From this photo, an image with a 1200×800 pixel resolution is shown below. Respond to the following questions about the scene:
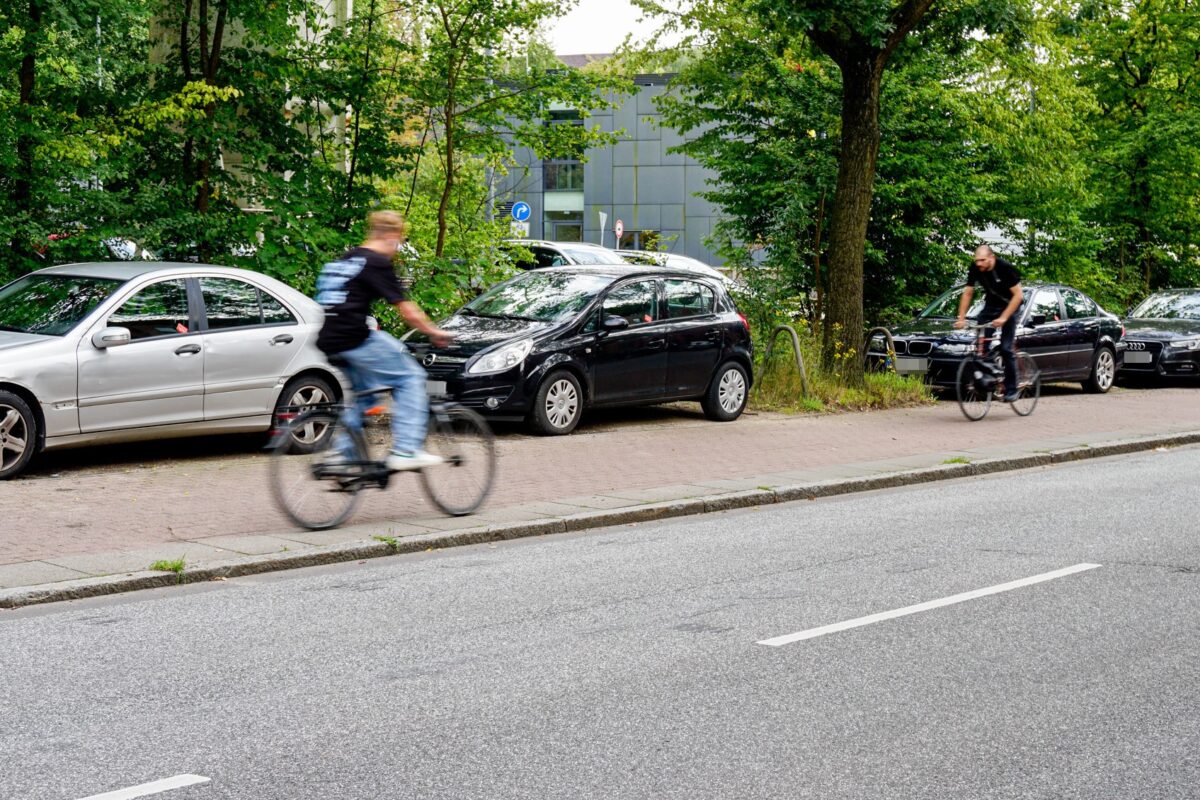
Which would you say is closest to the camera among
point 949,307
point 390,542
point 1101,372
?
point 390,542

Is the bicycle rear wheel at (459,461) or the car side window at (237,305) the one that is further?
the car side window at (237,305)

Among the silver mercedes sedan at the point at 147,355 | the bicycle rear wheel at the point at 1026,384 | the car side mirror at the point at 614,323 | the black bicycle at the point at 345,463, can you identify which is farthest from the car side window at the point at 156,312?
the bicycle rear wheel at the point at 1026,384

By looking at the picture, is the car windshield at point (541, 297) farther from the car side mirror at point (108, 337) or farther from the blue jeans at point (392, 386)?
the blue jeans at point (392, 386)

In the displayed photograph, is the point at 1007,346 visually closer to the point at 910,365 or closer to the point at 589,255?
the point at 910,365

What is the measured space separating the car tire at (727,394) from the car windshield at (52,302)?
6.81 meters

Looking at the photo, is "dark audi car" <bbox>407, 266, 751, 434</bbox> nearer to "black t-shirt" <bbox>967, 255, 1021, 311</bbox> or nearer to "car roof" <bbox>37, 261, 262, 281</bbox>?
"car roof" <bbox>37, 261, 262, 281</bbox>

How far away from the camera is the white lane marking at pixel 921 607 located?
6363mm

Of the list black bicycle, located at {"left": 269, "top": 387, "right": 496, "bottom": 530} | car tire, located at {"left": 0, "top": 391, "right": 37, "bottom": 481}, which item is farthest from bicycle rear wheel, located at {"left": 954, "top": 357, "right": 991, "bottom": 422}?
car tire, located at {"left": 0, "top": 391, "right": 37, "bottom": 481}

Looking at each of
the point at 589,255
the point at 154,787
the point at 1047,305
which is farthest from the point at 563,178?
the point at 154,787

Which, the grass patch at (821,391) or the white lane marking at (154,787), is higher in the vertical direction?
the grass patch at (821,391)

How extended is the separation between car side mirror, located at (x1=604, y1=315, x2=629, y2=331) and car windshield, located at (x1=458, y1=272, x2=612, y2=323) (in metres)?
0.29

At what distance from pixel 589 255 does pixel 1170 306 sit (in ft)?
35.5

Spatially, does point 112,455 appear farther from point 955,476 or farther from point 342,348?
point 955,476

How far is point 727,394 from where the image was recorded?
1577 centimetres
